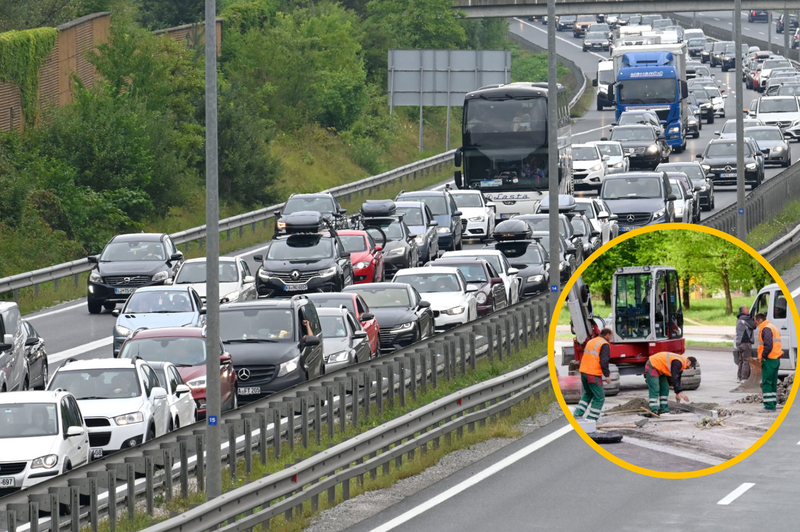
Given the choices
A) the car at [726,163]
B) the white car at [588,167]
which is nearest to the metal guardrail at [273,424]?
the white car at [588,167]

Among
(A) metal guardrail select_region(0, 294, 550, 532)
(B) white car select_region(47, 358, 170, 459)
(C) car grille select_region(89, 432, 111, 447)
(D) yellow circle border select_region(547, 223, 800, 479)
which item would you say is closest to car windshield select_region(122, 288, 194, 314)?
(A) metal guardrail select_region(0, 294, 550, 532)

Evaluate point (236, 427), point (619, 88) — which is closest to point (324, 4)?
point (619, 88)

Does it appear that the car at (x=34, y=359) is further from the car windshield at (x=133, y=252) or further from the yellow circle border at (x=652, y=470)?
the yellow circle border at (x=652, y=470)

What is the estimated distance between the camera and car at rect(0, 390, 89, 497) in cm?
1709

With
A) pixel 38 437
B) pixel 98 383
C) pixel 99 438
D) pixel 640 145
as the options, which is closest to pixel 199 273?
pixel 98 383

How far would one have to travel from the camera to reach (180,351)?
2353cm

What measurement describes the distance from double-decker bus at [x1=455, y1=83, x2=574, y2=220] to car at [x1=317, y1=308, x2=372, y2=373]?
19.1 meters

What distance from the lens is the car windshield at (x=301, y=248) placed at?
35.6m

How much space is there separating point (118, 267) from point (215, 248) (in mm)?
19602

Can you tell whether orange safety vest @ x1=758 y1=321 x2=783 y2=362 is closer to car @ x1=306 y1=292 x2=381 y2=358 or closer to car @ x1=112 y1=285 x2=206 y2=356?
car @ x1=306 y1=292 x2=381 y2=358

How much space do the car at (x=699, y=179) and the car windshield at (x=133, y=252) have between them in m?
19.7

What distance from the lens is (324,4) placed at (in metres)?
88.9

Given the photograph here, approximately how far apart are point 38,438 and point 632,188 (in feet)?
90.7

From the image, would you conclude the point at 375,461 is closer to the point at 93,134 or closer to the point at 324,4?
the point at 93,134
